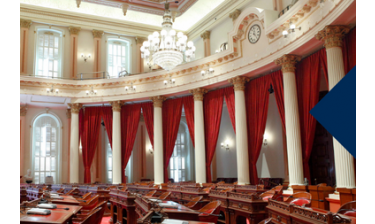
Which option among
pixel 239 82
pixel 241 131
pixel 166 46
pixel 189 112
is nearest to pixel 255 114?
pixel 241 131

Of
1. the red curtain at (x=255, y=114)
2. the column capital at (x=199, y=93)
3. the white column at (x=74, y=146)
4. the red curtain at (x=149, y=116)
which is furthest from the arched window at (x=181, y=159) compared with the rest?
the red curtain at (x=255, y=114)

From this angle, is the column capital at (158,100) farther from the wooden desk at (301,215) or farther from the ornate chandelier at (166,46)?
the wooden desk at (301,215)

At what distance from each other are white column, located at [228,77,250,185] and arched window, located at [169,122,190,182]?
7523 mm

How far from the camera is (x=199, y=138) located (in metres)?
13.5

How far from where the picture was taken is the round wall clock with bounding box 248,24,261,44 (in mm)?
11008

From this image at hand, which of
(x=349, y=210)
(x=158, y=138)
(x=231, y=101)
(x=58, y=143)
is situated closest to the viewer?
(x=349, y=210)

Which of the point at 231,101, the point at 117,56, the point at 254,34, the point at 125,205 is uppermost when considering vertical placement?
the point at 117,56

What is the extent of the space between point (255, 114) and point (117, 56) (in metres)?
9.10

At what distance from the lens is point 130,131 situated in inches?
623

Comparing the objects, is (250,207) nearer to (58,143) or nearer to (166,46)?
(166,46)

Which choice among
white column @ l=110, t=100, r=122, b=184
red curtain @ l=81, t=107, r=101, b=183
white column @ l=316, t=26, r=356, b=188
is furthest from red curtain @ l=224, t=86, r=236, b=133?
red curtain @ l=81, t=107, r=101, b=183

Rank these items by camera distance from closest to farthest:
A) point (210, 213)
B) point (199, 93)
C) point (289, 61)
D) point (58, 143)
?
point (210, 213) → point (289, 61) → point (199, 93) → point (58, 143)
